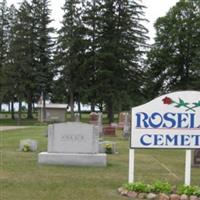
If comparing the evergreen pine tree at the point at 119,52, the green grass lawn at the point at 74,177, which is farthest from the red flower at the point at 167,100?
the evergreen pine tree at the point at 119,52

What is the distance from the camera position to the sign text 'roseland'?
10133 millimetres

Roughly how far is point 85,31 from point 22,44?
7.62 metres

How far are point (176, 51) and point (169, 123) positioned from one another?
197 feet

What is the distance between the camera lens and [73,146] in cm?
1426

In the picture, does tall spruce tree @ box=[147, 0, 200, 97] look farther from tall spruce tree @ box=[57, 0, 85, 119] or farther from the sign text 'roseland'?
the sign text 'roseland'

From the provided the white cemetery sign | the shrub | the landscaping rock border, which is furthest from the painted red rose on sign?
the landscaping rock border

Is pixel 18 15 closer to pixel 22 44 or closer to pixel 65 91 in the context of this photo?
pixel 22 44

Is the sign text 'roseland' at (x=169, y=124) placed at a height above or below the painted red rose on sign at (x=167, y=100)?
below

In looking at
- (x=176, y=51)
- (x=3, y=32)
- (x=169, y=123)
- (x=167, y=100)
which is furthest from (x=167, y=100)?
(x=3, y=32)

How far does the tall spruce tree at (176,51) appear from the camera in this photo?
219 feet

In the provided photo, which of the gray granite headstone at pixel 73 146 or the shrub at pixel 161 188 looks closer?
the shrub at pixel 161 188

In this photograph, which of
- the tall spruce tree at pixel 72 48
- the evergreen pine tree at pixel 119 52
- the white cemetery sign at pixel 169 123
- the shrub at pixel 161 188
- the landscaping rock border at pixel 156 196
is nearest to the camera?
the landscaping rock border at pixel 156 196

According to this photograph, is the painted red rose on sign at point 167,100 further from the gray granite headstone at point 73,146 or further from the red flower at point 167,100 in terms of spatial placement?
the gray granite headstone at point 73,146

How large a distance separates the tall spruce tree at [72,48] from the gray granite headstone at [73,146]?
45.3 metres
